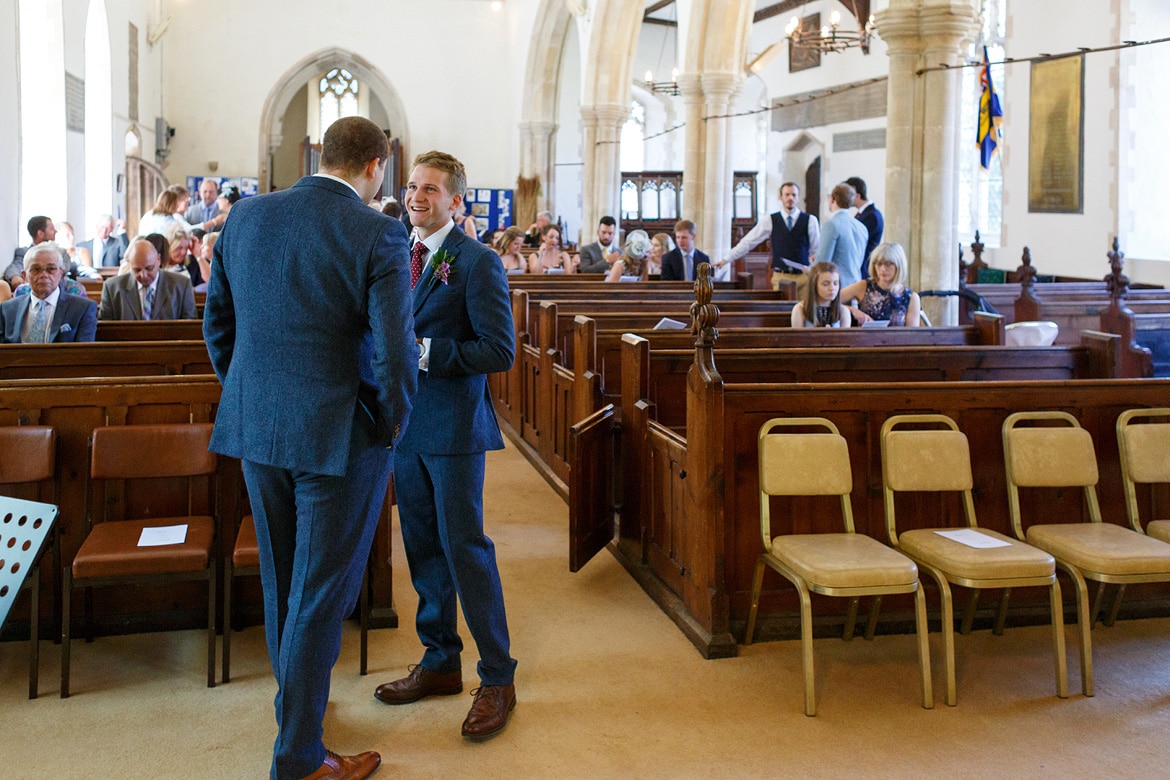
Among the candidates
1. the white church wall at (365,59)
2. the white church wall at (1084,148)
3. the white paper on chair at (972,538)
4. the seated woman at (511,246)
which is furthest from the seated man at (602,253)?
the white church wall at (365,59)

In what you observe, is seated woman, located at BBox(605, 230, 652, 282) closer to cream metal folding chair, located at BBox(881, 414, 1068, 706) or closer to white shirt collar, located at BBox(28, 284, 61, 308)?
white shirt collar, located at BBox(28, 284, 61, 308)

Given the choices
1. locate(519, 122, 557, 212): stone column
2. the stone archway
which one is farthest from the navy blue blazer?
the stone archway

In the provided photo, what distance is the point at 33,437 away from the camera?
350cm

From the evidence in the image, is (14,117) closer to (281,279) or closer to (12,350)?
(12,350)

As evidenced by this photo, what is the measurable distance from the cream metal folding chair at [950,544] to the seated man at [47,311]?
364cm

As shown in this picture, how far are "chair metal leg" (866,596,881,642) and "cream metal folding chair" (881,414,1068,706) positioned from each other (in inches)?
8.6

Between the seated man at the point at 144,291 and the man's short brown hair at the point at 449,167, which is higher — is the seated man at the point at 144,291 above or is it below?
below

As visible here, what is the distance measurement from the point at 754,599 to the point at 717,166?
29.8ft

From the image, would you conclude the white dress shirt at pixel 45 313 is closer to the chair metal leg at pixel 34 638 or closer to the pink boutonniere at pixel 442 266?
the chair metal leg at pixel 34 638

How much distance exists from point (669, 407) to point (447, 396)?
210cm

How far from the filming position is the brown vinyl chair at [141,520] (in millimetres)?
3242

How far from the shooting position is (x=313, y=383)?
2461mm

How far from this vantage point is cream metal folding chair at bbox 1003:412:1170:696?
3400 mm

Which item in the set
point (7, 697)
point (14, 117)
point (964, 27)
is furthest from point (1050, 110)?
point (7, 697)
